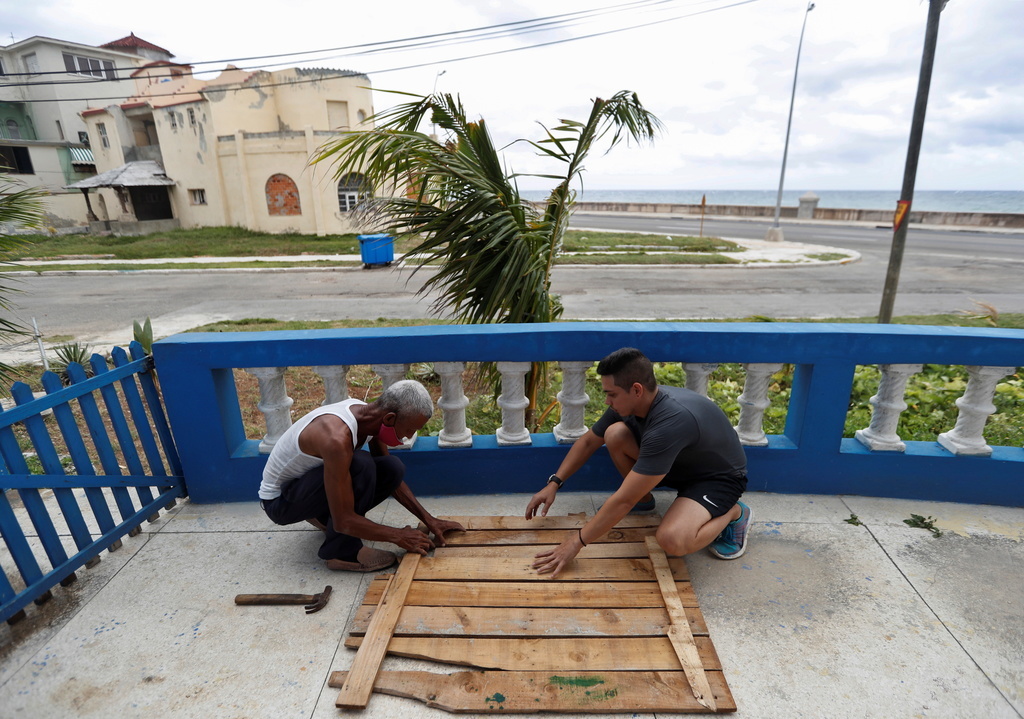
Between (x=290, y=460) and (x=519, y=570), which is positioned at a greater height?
(x=290, y=460)

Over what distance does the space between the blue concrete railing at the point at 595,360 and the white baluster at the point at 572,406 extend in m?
0.09

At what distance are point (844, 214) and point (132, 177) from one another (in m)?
40.0

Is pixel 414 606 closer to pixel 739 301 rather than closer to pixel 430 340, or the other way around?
pixel 430 340

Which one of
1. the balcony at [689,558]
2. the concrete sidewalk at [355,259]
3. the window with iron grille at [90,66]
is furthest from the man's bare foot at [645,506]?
the window with iron grille at [90,66]

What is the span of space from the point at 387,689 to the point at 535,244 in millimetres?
2856

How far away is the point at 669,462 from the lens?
260 centimetres

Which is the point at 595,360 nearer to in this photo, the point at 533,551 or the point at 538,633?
the point at 533,551

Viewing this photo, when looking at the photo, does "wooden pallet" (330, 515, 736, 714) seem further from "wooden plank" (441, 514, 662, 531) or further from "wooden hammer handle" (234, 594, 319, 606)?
"wooden hammer handle" (234, 594, 319, 606)

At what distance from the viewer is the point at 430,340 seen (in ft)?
10.5

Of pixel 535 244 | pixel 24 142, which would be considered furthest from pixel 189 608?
pixel 24 142

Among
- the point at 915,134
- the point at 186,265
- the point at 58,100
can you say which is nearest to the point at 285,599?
the point at 915,134

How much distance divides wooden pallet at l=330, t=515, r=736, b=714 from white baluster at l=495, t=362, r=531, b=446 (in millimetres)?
640

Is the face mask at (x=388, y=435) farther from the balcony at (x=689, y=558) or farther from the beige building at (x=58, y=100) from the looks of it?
the beige building at (x=58, y=100)

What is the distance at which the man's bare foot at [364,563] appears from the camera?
2869 millimetres
